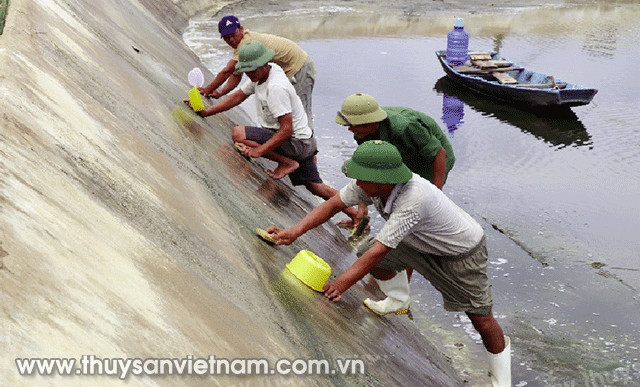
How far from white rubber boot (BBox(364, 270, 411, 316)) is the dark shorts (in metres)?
1.81

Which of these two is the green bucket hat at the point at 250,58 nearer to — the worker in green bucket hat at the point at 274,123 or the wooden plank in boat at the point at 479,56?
the worker in green bucket hat at the point at 274,123

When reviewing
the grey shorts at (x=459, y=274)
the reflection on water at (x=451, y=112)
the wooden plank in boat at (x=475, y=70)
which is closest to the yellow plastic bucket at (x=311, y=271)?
the grey shorts at (x=459, y=274)

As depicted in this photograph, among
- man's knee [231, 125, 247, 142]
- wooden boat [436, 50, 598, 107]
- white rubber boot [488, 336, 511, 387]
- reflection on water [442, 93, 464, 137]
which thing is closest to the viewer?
white rubber boot [488, 336, 511, 387]

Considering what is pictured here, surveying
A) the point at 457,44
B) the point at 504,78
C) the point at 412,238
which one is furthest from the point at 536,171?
the point at 457,44

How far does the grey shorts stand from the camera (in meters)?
3.87

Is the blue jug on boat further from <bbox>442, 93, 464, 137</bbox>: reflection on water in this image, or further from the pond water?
<bbox>442, 93, 464, 137</bbox>: reflection on water

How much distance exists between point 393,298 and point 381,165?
1279 mm

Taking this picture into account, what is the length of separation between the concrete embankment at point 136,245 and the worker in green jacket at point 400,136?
0.96 feet

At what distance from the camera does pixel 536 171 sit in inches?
366

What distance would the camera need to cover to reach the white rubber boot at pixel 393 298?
4250 mm

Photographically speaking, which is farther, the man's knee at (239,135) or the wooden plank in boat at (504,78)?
the wooden plank in boat at (504,78)

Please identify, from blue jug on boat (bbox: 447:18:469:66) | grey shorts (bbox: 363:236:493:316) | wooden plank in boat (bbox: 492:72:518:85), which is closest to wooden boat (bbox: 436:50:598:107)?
wooden plank in boat (bbox: 492:72:518:85)

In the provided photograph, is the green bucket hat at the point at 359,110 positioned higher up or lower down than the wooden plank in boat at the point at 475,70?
higher up

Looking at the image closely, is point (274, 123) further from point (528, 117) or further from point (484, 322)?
point (528, 117)
